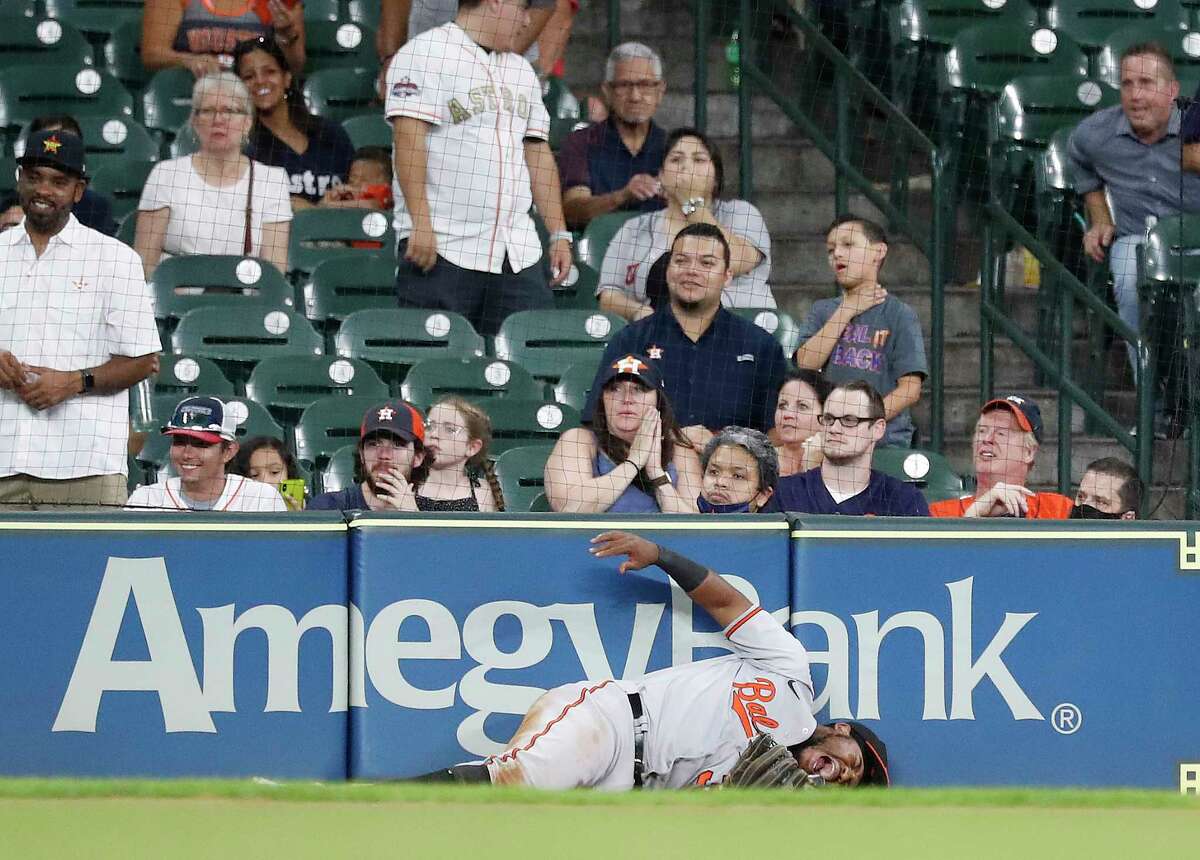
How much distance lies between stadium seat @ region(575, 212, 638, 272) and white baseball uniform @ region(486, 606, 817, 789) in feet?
11.0

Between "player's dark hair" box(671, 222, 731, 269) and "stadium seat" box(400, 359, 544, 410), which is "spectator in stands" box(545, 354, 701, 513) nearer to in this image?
"player's dark hair" box(671, 222, 731, 269)

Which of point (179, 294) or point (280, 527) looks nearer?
point (280, 527)

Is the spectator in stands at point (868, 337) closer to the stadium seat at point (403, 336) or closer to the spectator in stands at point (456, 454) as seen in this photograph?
the stadium seat at point (403, 336)

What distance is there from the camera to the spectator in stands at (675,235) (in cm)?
870

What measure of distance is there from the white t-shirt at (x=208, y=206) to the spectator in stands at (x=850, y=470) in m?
3.22

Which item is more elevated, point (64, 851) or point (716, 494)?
point (716, 494)

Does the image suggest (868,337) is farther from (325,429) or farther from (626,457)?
(325,429)

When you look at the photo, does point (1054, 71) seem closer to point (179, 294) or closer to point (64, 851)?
point (179, 294)

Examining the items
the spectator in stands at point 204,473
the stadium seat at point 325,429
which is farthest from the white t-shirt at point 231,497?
the stadium seat at point 325,429

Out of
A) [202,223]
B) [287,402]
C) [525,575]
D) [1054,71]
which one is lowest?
[525,575]

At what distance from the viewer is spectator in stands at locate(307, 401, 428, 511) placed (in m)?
6.86

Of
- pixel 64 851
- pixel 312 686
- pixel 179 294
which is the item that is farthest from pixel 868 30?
pixel 64 851

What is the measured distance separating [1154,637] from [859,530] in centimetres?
105

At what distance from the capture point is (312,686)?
619 cm
